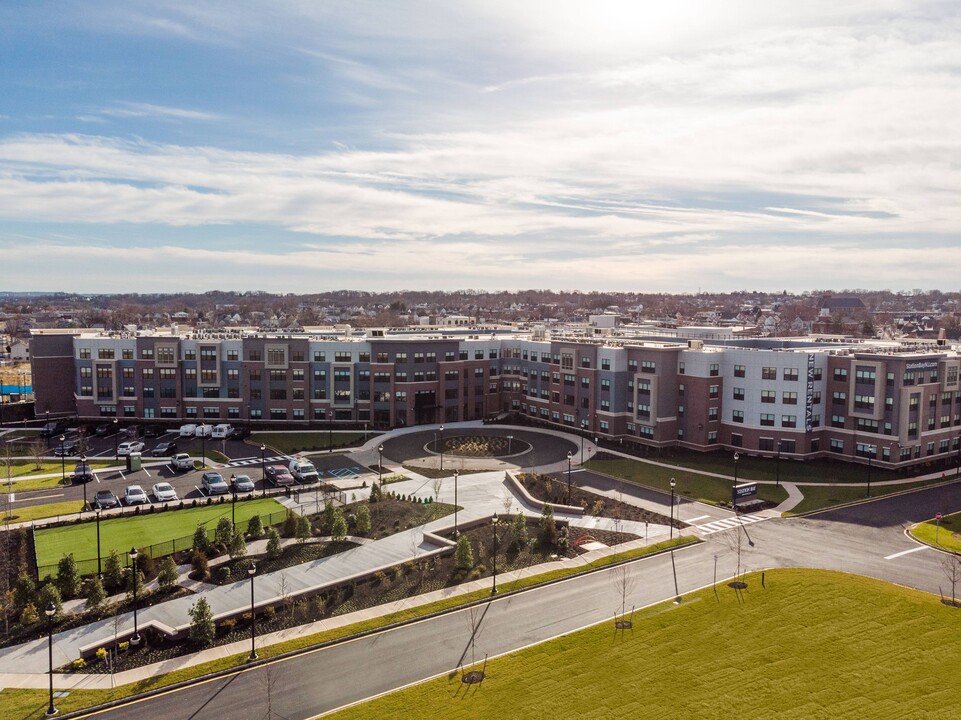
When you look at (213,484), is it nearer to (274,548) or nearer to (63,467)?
(63,467)

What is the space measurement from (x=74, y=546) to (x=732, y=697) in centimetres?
4668

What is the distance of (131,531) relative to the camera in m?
55.6

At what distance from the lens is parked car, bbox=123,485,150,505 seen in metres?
63.4

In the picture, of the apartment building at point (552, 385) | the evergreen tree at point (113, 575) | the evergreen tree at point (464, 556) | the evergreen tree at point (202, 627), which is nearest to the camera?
the evergreen tree at point (202, 627)

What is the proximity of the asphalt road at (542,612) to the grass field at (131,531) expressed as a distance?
22167 mm

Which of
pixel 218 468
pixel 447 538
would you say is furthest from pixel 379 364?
pixel 447 538

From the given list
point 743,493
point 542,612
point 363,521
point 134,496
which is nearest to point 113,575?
point 363,521

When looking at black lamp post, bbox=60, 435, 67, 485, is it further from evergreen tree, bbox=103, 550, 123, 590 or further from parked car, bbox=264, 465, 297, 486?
evergreen tree, bbox=103, 550, 123, 590

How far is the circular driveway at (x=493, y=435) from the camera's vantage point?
81938 mm

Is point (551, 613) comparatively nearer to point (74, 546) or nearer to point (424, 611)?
point (424, 611)

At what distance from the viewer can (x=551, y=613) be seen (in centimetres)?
4194

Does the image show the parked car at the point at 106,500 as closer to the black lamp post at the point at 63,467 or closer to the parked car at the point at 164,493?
the parked car at the point at 164,493

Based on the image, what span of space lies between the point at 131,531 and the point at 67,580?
12713 millimetres

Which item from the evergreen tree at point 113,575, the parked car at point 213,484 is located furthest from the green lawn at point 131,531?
the evergreen tree at point 113,575
